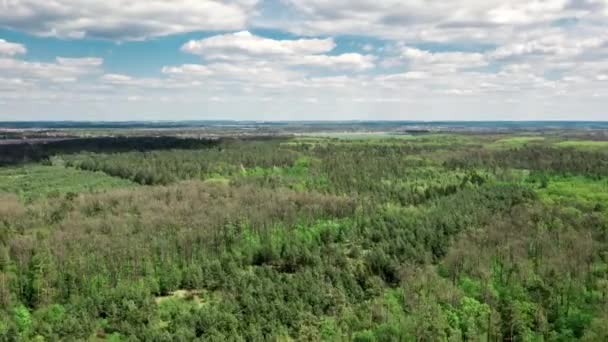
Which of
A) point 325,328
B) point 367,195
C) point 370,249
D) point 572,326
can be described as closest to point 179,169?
point 367,195

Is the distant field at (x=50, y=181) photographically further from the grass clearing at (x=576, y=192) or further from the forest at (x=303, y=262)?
the grass clearing at (x=576, y=192)

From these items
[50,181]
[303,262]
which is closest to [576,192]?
[303,262]

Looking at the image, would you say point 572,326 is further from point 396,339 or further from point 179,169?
point 179,169

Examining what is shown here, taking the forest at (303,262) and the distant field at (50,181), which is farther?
the distant field at (50,181)

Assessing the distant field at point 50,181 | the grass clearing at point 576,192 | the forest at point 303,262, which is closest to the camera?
the forest at point 303,262

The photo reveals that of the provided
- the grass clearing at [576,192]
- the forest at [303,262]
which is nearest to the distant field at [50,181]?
the forest at [303,262]

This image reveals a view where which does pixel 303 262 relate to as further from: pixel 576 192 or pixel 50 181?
pixel 50 181
